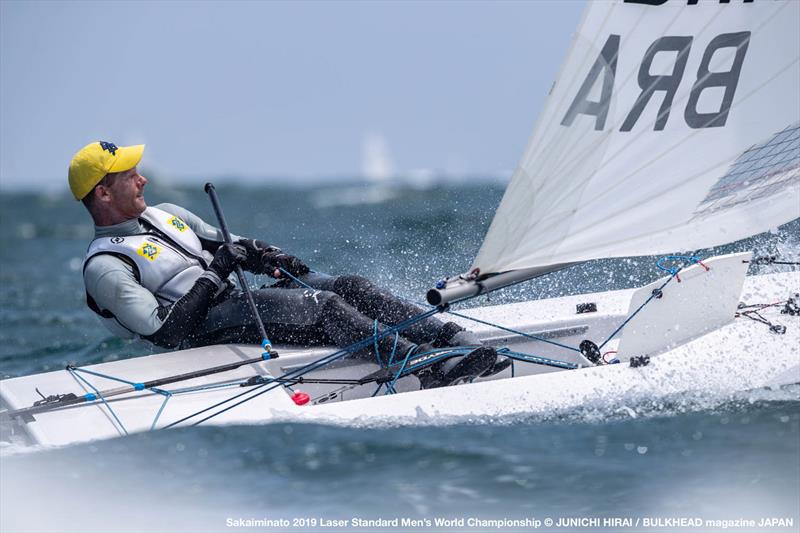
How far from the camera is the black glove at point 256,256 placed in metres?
3.91

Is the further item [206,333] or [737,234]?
[206,333]

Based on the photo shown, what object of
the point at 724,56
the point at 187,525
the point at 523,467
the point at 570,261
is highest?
the point at 724,56

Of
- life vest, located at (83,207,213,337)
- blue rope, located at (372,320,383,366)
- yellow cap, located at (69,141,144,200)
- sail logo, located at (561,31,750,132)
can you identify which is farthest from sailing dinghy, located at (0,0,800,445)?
yellow cap, located at (69,141,144,200)

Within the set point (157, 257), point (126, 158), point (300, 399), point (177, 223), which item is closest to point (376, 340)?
point (300, 399)

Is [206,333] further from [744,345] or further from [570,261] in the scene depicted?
[744,345]

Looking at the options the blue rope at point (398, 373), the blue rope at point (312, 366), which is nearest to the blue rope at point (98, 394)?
the blue rope at point (312, 366)

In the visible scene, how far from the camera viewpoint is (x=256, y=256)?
3936 millimetres

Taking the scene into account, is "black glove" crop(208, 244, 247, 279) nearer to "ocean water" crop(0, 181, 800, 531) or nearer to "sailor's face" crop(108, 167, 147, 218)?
"sailor's face" crop(108, 167, 147, 218)

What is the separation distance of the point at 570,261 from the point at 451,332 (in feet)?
2.07

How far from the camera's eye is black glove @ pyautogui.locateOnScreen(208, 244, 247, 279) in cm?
354

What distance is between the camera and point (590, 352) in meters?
3.54

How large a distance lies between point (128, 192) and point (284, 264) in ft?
2.15

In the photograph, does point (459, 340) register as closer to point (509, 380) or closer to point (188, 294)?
point (509, 380)

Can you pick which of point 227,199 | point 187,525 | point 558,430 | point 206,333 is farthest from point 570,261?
point 227,199
